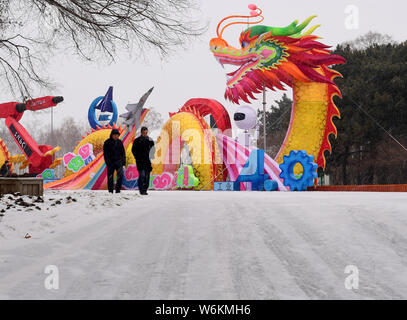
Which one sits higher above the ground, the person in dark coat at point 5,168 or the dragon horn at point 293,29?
the dragon horn at point 293,29

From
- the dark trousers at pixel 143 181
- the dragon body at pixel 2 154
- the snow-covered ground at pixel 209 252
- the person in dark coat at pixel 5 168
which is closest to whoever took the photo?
the snow-covered ground at pixel 209 252

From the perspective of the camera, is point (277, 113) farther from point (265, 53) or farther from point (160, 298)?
point (160, 298)

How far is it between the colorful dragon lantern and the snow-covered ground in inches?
447

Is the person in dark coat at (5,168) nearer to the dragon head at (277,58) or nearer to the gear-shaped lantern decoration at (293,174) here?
the dragon head at (277,58)

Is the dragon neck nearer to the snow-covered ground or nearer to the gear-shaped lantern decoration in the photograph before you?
the gear-shaped lantern decoration

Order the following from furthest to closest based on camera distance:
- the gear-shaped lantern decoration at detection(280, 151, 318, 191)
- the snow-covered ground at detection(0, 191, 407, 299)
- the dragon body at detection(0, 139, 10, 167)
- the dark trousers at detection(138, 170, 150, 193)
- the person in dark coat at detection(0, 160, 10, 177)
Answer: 1. the dragon body at detection(0, 139, 10, 167)
2. the person in dark coat at detection(0, 160, 10, 177)
3. the gear-shaped lantern decoration at detection(280, 151, 318, 191)
4. the dark trousers at detection(138, 170, 150, 193)
5. the snow-covered ground at detection(0, 191, 407, 299)

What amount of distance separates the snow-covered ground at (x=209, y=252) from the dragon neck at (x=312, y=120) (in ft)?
36.8

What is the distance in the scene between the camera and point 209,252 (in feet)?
15.6

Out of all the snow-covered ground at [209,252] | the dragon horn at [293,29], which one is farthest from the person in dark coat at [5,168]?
the snow-covered ground at [209,252]

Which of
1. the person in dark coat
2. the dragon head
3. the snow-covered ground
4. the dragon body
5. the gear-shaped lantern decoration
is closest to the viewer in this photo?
the snow-covered ground

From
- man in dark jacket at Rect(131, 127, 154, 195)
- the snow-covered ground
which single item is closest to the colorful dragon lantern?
man in dark jacket at Rect(131, 127, 154, 195)

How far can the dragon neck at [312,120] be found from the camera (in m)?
18.2

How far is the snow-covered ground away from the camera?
3713mm

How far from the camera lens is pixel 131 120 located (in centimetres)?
2128
